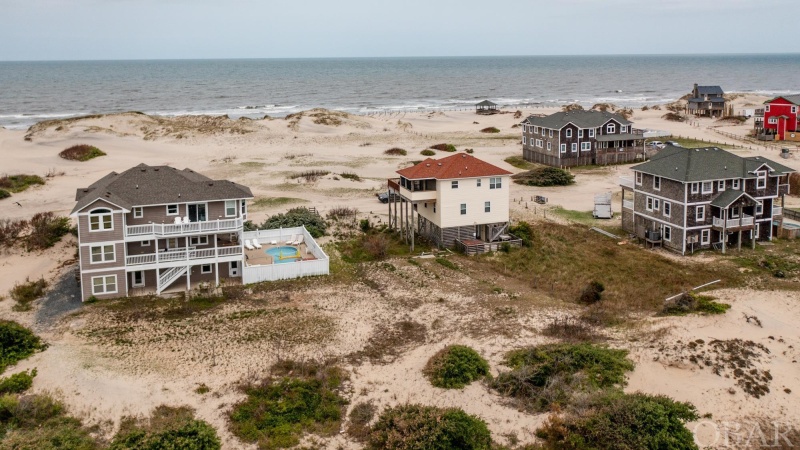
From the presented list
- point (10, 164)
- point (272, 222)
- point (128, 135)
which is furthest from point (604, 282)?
point (128, 135)

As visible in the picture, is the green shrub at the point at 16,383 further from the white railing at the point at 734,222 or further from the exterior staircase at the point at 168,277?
the white railing at the point at 734,222

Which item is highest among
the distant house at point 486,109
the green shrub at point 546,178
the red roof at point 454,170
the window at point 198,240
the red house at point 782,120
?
the distant house at point 486,109

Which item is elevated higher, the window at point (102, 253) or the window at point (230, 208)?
the window at point (230, 208)

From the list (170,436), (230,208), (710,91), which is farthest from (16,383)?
(710,91)

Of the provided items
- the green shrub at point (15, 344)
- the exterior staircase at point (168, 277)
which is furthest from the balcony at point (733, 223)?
the green shrub at point (15, 344)

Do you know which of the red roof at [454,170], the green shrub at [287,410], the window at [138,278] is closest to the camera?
the green shrub at [287,410]

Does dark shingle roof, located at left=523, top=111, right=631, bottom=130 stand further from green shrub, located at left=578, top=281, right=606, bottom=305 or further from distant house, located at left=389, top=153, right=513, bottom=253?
green shrub, located at left=578, top=281, right=606, bottom=305

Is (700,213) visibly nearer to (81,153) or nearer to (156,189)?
(156,189)
